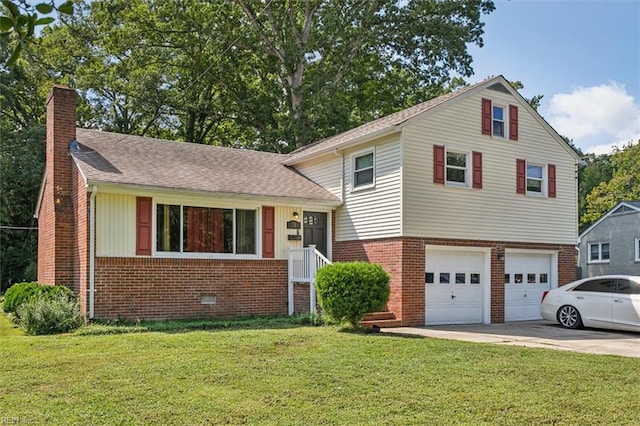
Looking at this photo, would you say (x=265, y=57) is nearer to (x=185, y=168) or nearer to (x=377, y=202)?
(x=185, y=168)

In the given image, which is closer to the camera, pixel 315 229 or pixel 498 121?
pixel 498 121

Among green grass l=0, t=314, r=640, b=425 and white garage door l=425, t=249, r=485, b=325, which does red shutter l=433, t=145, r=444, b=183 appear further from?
green grass l=0, t=314, r=640, b=425

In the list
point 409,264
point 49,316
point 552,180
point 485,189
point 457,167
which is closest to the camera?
point 49,316

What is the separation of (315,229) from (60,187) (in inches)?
280

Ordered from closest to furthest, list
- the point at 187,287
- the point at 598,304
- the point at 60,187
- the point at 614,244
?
the point at 598,304, the point at 187,287, the point at 60,187, the point at 614,244

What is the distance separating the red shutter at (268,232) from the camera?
15.6m

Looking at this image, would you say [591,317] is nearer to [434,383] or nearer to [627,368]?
[627,368]

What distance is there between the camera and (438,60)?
2914cm

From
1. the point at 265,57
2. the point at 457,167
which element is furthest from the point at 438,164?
the point at 265,57

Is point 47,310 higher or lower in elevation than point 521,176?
lower

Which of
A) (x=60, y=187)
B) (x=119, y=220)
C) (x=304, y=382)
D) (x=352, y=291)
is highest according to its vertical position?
(x=60, y=187)

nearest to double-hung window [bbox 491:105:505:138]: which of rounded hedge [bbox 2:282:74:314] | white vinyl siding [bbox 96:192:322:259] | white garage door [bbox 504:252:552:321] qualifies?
white garage door [bbox 504:252:552:321]

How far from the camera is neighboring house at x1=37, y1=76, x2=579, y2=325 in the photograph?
13.7m

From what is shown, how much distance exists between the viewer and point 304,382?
7.10 m
